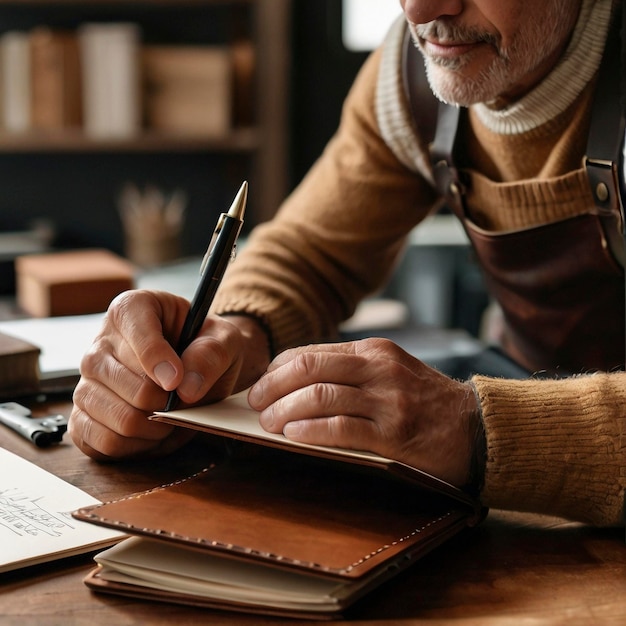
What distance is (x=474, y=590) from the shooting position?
0.67 metres

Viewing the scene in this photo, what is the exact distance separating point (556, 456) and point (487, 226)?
2.07ft

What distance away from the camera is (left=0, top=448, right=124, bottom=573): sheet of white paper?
0.70 m

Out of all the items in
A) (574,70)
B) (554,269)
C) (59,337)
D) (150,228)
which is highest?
(574,70)

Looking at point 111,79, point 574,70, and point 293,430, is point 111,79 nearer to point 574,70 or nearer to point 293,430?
point 574,70

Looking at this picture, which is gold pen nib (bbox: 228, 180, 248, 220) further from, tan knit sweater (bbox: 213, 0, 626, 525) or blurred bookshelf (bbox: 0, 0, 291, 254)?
blurred bookshelf (bbox: 0, 0, 291, 254)

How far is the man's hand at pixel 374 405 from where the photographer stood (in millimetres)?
754

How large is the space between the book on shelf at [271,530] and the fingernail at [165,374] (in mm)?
56

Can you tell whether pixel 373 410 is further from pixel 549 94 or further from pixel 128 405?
pixel 549 94

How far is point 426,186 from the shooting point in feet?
5.21

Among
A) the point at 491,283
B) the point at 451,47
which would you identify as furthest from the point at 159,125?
the point at 451,47

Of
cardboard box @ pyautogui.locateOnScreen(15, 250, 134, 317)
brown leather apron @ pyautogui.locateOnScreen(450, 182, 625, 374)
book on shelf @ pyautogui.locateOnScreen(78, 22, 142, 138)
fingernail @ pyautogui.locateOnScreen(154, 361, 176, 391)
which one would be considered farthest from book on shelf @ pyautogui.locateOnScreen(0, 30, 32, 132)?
fingernail @ pyautogui.locateOnScreen(154, 361, 176, 391)

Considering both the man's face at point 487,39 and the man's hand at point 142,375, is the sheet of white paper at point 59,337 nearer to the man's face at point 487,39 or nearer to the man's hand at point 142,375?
the man's hand at point 142,375

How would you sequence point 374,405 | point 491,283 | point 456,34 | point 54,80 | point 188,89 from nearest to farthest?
point 374,405 < point 456,34 < point 491,283 < point 54,80 < point 188,89

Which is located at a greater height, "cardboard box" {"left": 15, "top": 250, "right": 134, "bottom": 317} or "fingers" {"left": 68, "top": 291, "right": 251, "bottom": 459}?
"fingers" {"left": 68, "top": 291, "right": 251, "bottom": 459}
